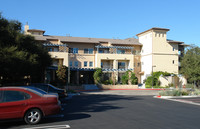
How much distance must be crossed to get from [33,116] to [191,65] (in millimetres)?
39819

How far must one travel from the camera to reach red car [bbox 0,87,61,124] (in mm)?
8328

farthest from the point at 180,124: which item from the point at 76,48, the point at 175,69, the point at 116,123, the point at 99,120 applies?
the point at 175,69

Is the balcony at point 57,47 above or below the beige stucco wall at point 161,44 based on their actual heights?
below

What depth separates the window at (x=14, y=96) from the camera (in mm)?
8469

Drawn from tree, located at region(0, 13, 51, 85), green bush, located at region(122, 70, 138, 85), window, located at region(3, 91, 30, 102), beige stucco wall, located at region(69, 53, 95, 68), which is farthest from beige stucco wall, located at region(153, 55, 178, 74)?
window, located at region(3, 91, 30, 102)

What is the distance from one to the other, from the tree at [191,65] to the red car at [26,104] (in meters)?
38.0

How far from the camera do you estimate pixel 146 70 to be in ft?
149

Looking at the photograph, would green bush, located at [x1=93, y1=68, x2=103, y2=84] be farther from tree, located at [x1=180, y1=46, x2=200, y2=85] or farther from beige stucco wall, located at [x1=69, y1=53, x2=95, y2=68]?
tree, located at [x1=180, y1=46, x2=200, y2=85]

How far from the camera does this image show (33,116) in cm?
875

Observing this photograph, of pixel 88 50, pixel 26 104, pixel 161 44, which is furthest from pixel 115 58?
pixel 26 104

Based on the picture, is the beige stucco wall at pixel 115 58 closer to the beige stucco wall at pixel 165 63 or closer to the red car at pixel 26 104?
the beige stucco wall at pixel 165 63

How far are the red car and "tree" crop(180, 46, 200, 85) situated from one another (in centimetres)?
3796

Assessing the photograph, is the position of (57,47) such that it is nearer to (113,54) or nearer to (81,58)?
(81,58)

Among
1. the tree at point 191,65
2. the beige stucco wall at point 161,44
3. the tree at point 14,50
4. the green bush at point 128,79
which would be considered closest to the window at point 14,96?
the tree at point 14,50
